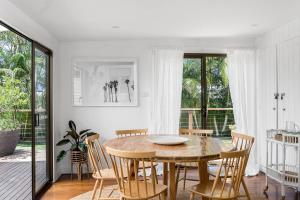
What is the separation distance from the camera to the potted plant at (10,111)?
298 centimetres

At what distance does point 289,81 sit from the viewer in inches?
156

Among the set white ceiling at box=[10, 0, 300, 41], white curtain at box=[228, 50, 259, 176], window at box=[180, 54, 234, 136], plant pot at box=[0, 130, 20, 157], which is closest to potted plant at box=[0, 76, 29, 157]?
plant pot at box=[0, 130, 20, 157]

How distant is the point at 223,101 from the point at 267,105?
789 mm

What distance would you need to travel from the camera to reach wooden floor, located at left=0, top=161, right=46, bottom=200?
326 centimetres

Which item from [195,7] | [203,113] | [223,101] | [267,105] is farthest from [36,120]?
[267,105]

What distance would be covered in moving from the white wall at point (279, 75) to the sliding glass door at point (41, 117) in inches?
138

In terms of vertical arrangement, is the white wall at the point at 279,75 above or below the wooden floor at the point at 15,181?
above

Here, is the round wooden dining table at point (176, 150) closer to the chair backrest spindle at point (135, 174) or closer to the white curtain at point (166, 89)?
the chair backrest spindle at point (135, 174)

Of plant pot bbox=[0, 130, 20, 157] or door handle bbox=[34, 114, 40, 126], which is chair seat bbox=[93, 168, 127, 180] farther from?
door handle bbox=[34, 114, 40, 126]

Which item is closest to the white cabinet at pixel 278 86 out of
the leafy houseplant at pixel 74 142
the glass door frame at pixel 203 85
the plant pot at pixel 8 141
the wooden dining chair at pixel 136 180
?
the glass door frame at pixel 203 85

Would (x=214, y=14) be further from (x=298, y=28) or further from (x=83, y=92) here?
(x=83, y=92)

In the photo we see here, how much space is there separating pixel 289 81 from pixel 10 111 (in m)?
3.65

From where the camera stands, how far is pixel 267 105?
183 inches

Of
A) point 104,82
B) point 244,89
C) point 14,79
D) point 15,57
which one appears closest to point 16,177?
point 14,79
